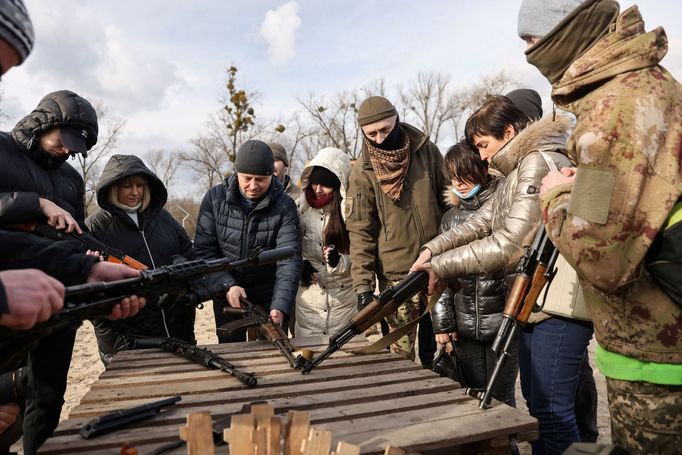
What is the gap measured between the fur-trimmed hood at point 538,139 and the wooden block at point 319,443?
66.9 inches

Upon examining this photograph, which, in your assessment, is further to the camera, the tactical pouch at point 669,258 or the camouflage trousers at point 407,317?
the camouflage trousers at point 407,317

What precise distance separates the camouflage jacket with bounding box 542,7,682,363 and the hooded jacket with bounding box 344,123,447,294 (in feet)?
6.57

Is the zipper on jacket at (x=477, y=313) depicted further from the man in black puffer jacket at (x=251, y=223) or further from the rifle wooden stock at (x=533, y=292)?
the man in black puffer jacket at (x=251, y=223)

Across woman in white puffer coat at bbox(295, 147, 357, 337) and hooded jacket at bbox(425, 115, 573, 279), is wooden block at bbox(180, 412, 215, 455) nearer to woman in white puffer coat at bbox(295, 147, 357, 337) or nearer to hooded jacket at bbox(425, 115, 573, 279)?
hooded jacket at bbox(425, 115, 573, 279)

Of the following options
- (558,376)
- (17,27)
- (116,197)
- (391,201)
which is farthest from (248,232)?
(17,27)

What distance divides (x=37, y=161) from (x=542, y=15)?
3076 millimetres

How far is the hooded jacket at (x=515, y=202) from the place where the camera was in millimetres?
2256

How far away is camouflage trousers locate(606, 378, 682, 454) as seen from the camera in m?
1.50

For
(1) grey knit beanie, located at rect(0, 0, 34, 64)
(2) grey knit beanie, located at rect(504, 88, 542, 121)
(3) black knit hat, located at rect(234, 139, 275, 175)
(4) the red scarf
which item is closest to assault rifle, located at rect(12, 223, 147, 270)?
(3) black knit hat, located at rect(234, 139, 275, 175)

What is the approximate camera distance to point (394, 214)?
3.65 meters

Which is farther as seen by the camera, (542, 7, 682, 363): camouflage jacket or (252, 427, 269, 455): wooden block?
(542, 7, 682, 363): camouflage jacket

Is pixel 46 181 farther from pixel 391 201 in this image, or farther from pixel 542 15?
pixel 542 15

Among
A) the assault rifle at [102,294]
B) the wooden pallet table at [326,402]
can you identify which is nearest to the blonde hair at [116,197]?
the wooden pallet table at [326,402]

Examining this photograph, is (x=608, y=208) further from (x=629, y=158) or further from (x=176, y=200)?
(x=176, y=200)
